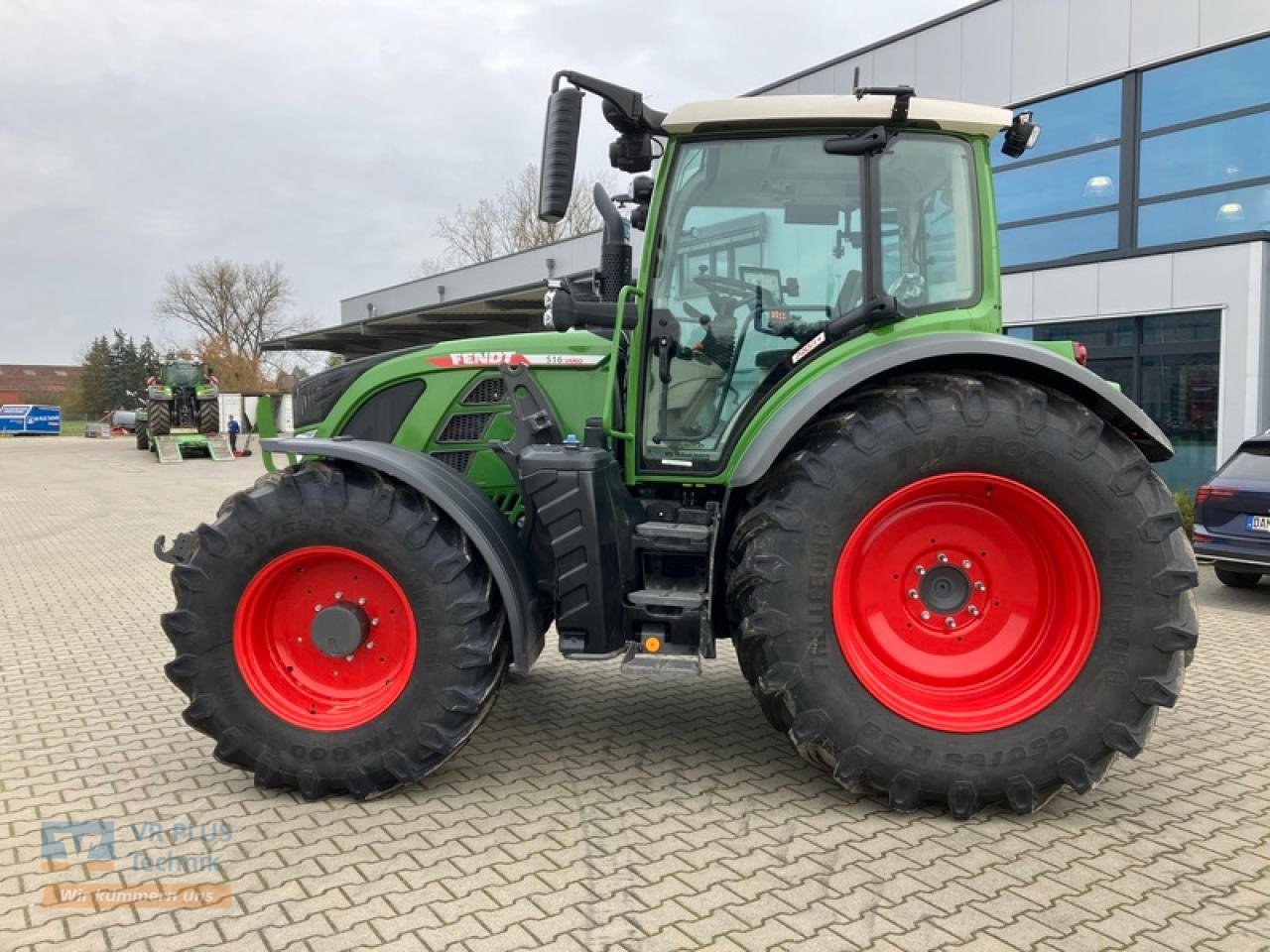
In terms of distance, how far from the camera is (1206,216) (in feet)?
35.1

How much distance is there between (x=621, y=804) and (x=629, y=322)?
182 centimetres

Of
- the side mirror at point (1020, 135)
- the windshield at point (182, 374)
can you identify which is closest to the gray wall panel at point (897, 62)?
the side mirror at point (1020, 135)

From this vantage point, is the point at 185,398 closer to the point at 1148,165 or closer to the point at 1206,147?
the point at 1148,165

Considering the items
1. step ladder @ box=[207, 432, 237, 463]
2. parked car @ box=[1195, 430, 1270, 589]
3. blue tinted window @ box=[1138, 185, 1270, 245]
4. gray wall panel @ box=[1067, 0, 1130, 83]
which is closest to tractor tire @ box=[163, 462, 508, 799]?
parked car @ box=[1195, 430, 1270, 589]

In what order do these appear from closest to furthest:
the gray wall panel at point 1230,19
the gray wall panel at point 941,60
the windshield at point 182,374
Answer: the gray wall panel at point 1230,19 → the gray wall panel at point 941,60 → the windshield at point 182,374

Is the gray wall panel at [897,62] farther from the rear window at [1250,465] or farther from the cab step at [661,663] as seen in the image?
the cab step at [661,663]

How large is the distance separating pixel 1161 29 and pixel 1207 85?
0.87 m

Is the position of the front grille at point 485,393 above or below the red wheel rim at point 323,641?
above

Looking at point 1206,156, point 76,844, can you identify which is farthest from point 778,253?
point 1206,156

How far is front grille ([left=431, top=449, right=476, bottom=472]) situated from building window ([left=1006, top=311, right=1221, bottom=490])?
890cm

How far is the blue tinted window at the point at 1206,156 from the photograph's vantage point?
33.9 ft

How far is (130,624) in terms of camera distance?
6.61 m

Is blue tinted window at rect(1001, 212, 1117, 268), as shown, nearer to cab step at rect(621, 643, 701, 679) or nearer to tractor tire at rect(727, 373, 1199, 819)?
tractor tire at rect(727, 373, 1199, 819)

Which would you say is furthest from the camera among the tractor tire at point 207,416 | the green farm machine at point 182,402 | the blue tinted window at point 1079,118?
the tractor tire at point 207,416
